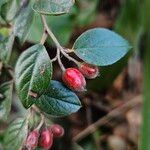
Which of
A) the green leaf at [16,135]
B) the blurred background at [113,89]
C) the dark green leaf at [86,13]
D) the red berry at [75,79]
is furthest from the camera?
the dark green leaf at [86,13]

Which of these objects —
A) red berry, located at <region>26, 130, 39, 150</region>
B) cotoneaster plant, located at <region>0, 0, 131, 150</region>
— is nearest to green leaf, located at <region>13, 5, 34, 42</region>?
cotoneaster plant, located at <region>0, 0, 131, 150</region>

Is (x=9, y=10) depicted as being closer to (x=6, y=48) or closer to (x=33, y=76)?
(x=6, y=48)

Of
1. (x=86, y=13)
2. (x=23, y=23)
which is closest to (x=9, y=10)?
(x=23, y=23)

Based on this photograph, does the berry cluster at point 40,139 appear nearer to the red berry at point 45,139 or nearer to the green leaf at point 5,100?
the red berry at point 45,139

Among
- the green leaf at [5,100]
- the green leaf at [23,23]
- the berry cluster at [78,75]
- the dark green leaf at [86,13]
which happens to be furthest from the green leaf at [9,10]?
the dark green leaf at [86,13]

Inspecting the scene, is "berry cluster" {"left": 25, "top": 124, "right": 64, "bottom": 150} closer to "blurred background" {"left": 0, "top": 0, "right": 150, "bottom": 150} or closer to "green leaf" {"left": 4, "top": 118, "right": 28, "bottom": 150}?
"green leaf" {"left": 4, "top": 118, "right": 28, "bottom": 150}

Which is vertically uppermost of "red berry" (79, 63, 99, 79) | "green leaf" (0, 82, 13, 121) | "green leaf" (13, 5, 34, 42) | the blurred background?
"green leaf" (13, 5, 34, 42)

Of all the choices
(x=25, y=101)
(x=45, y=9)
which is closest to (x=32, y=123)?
(x=25, y=101)
